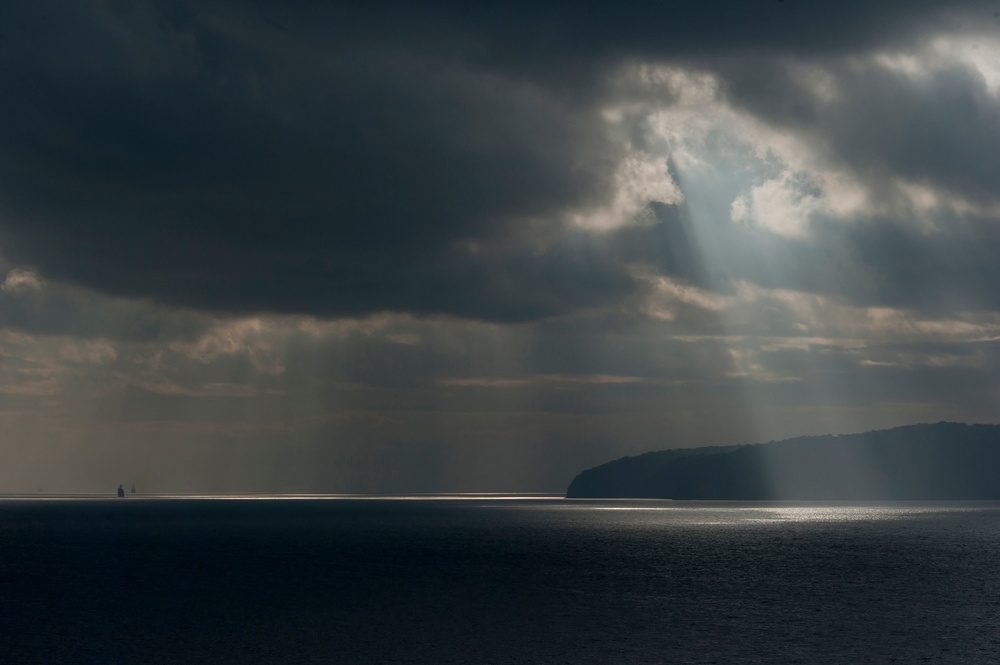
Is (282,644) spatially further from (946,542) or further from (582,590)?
(946,542)

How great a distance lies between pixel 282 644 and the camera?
5909cm

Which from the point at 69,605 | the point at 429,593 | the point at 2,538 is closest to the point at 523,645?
the point at 429,593

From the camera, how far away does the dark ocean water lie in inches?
2218

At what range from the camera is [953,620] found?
6738cm

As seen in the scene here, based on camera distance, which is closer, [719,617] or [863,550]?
[719,617]

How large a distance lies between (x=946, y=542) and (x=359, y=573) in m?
104

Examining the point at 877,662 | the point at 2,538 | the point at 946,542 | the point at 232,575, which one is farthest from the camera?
the point at 2,538

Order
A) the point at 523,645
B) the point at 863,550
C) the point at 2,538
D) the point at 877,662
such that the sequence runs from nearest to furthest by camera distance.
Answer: the point at 877,662 → the point at 523,645 → the point at 863,550 → the point at 2,538

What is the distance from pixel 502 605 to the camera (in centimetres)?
7644

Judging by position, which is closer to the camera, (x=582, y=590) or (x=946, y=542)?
(x=582, y=590)

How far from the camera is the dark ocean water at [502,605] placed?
185 feet

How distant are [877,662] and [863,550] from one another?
94.7m

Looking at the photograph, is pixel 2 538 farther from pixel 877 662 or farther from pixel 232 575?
pixel 877 662

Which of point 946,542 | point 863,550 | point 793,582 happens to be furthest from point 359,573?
point 946,542
